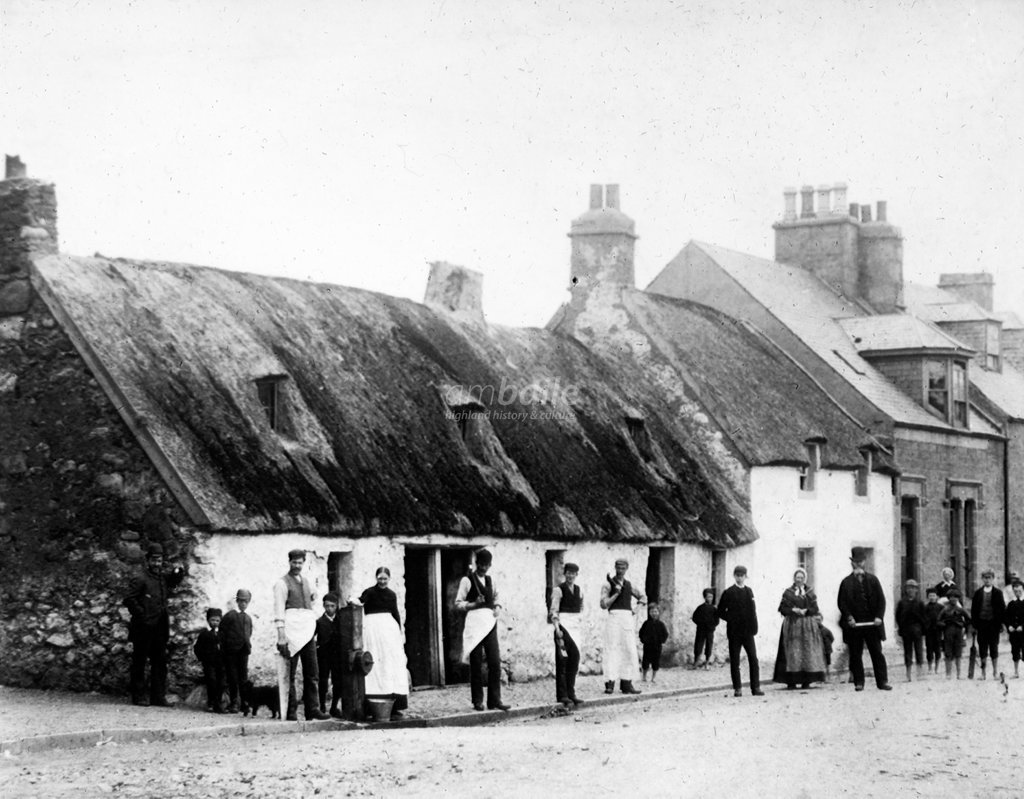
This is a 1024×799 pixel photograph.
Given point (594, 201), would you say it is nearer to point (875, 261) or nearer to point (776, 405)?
point (776, 405)

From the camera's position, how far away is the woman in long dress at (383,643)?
18797 millimetres

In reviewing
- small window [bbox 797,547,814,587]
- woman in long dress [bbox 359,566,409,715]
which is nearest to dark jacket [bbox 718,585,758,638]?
woman in long dress [bbox 359,566,409,715]

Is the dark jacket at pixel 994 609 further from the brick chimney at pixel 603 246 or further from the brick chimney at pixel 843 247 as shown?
the brick chimney at pixel 843 247

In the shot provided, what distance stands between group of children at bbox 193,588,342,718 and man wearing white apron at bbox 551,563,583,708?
2.71 m

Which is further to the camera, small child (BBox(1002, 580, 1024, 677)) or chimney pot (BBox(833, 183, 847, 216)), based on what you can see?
chimney pot (BBox(833, 183, 847, 216))

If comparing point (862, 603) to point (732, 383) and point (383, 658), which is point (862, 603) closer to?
point (383, 658)

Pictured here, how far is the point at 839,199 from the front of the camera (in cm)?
4459

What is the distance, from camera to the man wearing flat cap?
63.4 feet

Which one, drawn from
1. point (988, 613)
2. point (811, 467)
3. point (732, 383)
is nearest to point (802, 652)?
point (988, 613)

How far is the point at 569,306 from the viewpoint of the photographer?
36.1 metres

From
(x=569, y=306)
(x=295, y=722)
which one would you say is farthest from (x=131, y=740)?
(x=569, y=306)

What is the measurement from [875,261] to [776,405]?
35.2 feet

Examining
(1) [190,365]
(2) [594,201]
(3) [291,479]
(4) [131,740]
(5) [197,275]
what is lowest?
(4) [131,740]

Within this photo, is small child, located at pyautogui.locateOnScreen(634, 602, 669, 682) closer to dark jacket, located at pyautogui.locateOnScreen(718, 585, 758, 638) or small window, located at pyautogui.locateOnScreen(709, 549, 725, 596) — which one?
dark jacket, located at pyautogui.locateOnScreen(718, 585, 758, 638)
